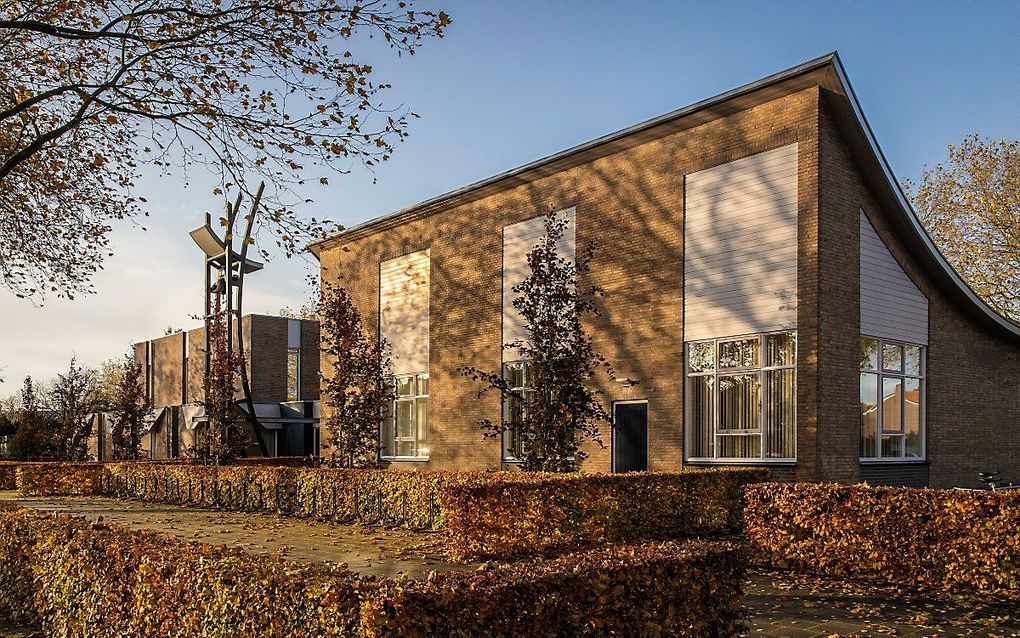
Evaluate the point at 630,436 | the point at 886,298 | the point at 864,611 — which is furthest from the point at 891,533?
the point at 630,436

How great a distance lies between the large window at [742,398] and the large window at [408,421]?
10.1 meters

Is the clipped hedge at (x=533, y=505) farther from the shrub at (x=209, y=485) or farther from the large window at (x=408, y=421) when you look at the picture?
the large window at (x=408, y=421)

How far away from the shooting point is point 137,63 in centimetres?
1103

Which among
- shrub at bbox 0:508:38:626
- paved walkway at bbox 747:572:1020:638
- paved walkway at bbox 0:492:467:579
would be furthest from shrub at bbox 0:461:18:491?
paved walkway at bbox 747:572:1020:638

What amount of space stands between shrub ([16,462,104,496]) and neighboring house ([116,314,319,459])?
9.89 meters

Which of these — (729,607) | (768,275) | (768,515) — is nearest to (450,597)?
(729,607)

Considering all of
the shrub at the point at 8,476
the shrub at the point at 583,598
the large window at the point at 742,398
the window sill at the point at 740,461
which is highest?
the large window at the point at 742,398

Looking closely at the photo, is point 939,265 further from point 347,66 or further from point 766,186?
point 347,66

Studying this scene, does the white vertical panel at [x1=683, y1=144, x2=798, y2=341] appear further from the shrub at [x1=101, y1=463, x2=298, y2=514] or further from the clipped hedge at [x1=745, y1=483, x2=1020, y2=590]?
the shrub at [x1=101, y1=463, x2=298, y2=514]

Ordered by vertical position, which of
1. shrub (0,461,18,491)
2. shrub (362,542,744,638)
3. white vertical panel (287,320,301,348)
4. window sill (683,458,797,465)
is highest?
white vertical panel (287,320,301,348)

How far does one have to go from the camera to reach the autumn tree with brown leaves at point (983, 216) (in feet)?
104

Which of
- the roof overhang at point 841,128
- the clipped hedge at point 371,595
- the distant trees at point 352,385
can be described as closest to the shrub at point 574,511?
the roof overhang at point 841,128

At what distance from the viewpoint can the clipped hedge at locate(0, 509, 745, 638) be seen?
5367mm

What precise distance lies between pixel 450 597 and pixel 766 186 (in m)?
13.3
